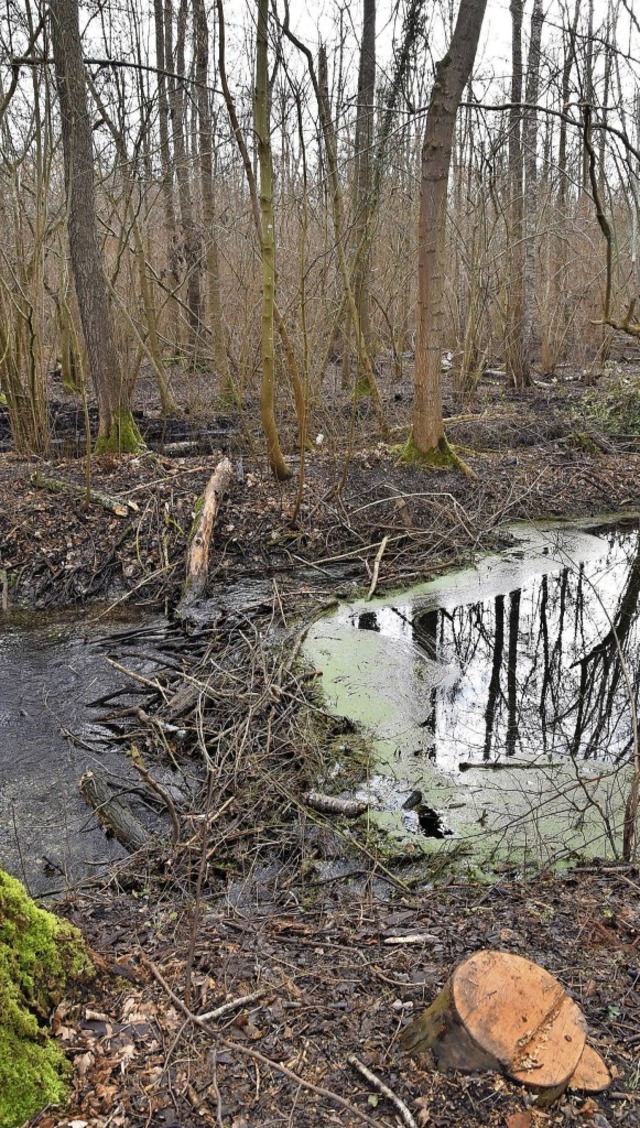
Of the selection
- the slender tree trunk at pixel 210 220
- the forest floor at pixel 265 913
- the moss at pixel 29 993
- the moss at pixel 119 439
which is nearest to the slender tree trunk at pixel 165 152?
the slender tree trunk at pixel 210 220

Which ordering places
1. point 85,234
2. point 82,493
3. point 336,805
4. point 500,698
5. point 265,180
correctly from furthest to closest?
point 85,234 < point 82,493 < point 265,180 < point 500,698 < point 336,805

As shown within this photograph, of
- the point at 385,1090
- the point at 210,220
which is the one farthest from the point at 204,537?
the point at 210,220

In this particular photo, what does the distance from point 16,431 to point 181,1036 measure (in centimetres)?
987

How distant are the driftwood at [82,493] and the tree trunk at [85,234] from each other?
1307mm

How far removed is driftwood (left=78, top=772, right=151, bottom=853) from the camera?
4.16m

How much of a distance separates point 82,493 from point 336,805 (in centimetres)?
579

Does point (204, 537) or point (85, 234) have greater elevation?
point (85, 234)

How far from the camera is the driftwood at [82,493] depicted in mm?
8586

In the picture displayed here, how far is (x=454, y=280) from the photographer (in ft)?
53.7

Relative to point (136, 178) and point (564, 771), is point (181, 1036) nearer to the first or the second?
point (564, 771)

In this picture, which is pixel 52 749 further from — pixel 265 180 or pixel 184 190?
pixel 184 190

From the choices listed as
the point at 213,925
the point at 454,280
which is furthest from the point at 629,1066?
the point at 454,280

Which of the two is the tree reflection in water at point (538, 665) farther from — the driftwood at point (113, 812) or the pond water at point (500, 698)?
the driftwood at point (113, 812)

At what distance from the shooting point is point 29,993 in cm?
229
